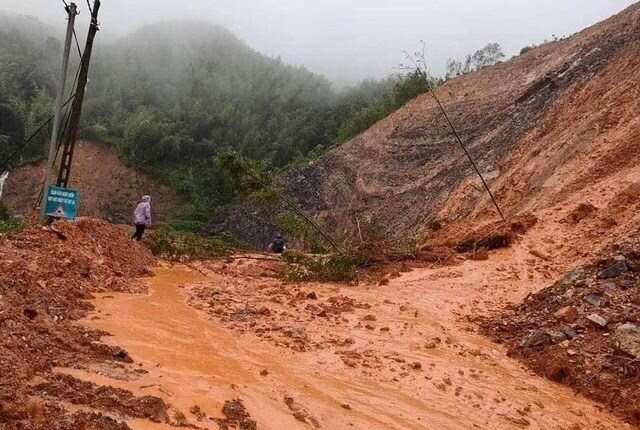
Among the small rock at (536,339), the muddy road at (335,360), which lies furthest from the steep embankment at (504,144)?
the small rock at (536,339)

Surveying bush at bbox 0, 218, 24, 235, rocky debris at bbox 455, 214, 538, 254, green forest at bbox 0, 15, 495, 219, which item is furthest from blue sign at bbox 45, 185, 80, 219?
green forest at bbox 0, 15, 495, 219

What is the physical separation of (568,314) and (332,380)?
364cm

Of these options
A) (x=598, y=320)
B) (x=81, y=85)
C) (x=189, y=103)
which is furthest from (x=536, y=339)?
(x=189, y=103)

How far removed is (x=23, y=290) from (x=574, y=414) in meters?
6.09

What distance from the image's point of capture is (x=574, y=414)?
6.20 metres

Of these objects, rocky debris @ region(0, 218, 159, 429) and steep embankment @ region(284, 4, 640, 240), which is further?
steep embankment @ region(284, 4, 640, 240)

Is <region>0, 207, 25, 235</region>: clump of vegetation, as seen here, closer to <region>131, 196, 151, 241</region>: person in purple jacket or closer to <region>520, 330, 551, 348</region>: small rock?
<region>131, 196, 151, 241</region>: person in purple jacket

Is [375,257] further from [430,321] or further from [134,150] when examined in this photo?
[134,150]

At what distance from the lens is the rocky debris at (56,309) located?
4043 mm

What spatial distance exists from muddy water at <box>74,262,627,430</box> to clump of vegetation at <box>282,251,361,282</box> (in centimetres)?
328

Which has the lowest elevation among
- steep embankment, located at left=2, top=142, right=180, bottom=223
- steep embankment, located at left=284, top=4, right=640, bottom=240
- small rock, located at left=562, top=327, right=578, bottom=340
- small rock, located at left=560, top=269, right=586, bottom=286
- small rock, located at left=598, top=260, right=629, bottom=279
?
steep embankment, located at left=2, top=142, right=180, bottom=223

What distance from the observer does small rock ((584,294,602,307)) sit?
26.6 feet

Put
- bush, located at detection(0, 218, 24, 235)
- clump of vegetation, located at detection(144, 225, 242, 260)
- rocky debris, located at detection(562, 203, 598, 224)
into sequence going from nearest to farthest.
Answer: bush, located at detection(0, 218, 24, 235), rocky debris, located at detection(562, 203, 598, 224), clump of vegetation, located at detection(144, 225, 242, 260)

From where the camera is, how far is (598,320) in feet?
25.0
